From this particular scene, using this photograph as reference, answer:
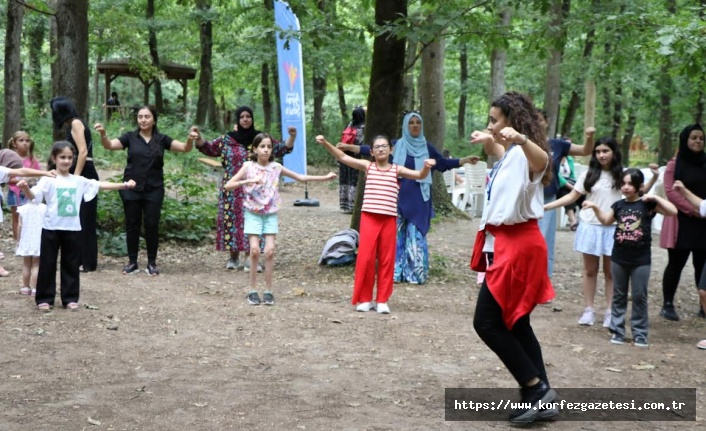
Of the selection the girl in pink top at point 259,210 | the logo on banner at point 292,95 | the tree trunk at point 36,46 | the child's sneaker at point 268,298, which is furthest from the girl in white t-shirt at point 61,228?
the tree trunk at point 36,46

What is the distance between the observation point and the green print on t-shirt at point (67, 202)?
730cm

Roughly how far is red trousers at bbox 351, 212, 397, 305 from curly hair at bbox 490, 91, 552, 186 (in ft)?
11.4

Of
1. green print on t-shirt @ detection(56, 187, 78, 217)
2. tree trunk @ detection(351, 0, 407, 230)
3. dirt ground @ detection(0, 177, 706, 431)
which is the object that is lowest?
dirt ground @ detection(0, 177, 706, 431)

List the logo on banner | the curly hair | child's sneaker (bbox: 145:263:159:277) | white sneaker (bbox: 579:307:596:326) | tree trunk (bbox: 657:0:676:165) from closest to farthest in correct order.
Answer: the curly hair → white sneaker (bbox: 579:307:596:326) → child's sneaker (bbox: 145:263:159:277) → the logo on banner → tree trunk (bbox: 657:0:676:165)

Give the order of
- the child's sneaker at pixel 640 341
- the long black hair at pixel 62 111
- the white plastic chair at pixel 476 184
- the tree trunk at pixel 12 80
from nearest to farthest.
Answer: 1. the child's sneaker at pixel 640 341
2. the long black hair at pixel 62 111
3. the tree trunk at pixel 12 80
4. the white plastic chair at pixel 476 184

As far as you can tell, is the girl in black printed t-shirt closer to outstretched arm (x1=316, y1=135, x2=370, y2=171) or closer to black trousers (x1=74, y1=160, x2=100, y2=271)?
outstretched arm (x1=316, y1=135, x2=370, y2=171)

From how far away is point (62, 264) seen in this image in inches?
294

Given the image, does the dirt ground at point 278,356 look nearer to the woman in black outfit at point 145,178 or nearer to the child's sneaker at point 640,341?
the child's sneaker at point 640,341

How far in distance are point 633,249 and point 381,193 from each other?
2433mm

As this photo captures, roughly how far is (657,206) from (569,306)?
8.45ft

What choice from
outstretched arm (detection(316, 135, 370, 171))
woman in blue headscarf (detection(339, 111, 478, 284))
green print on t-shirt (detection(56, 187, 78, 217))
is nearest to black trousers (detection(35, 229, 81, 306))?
green print on t-shirt (detection(56, 187, 78, 217))

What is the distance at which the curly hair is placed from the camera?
4.56m

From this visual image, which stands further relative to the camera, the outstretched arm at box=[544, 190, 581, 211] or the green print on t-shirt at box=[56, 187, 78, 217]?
the green print on t-shirt at box=[56, 187, 78, 217]

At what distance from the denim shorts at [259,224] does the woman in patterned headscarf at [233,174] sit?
2.14m
